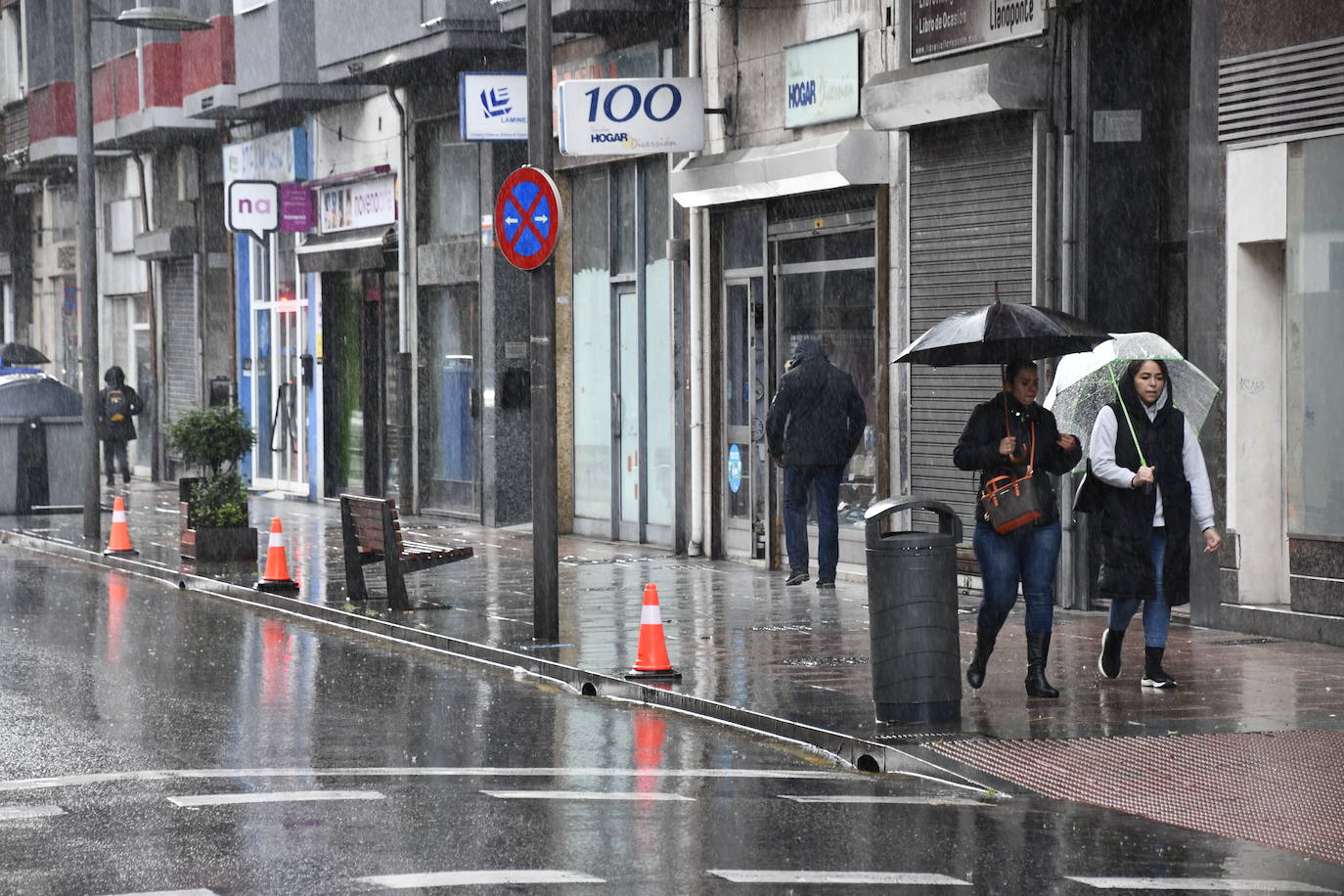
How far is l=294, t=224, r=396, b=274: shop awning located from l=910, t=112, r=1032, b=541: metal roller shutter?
1171 centimetres

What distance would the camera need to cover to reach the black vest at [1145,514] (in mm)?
11445

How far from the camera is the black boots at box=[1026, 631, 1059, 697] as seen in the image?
1123 cm

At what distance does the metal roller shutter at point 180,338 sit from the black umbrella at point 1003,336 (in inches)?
1002

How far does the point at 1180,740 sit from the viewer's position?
1003 centimetres

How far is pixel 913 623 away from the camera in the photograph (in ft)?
34.4

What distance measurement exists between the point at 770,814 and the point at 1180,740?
2.49 metres

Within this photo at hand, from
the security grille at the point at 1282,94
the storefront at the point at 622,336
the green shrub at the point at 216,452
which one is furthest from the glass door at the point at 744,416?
the security grille at the point at 1282,94

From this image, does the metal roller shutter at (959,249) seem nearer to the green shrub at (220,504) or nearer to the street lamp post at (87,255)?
the green shrub at (220,504)

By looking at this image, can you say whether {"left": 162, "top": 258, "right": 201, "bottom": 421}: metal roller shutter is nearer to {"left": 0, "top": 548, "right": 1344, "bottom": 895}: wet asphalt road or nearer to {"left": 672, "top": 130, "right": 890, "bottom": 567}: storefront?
{"left": 672, "top": 130, "right": 890, "bottom": 567}: storefront

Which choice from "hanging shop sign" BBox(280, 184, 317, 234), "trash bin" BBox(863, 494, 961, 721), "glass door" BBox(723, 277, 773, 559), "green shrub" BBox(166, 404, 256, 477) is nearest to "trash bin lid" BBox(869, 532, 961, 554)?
"trash bin" BBox(863, 494, 961, 721)

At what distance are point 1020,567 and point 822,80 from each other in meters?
8.24

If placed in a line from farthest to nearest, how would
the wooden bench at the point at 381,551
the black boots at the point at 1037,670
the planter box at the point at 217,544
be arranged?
the planter box at the point at 217,544, the wooden bench at the point at 381,551, the black boots at the point at 1037,670

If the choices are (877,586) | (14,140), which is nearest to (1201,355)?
(877,586)

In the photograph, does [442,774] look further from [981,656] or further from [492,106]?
[492,106]
